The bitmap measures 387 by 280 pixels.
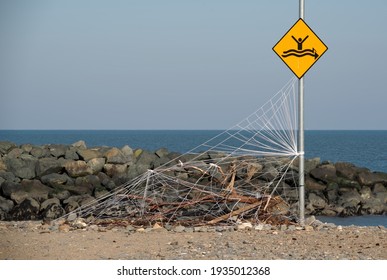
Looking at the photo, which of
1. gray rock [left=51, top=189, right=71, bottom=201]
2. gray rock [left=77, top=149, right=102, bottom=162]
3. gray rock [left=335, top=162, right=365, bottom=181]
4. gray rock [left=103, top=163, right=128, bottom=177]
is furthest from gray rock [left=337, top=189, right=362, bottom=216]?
gray rock [left=51, top=189, right=71, bottom=201]

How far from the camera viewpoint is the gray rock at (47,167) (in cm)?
2083

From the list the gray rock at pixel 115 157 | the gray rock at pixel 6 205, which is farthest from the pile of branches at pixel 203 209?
the gray rock at pixel 115 157

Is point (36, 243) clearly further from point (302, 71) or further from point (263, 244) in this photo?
point (302, 71)

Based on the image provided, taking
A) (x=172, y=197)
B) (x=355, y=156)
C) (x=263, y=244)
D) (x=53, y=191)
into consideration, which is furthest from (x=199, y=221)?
(x=355, y=156)

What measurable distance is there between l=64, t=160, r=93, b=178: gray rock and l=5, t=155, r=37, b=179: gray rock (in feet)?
3.05

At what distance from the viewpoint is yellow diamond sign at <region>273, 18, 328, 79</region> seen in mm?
12891

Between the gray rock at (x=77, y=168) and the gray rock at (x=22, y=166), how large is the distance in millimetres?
928

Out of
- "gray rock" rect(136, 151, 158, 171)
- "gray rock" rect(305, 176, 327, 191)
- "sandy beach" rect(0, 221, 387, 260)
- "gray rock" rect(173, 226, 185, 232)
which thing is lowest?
"sandy beach" rect(0, 221, 387, 260)

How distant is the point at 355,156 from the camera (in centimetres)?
4869

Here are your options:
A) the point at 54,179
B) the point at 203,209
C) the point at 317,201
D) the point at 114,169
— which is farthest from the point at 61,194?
the point at 317,201

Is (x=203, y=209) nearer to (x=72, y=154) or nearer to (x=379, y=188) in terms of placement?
(x=72, y=154)

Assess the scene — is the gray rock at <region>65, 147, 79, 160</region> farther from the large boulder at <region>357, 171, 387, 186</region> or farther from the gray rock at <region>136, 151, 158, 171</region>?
the large boulder at <region>357, 171, 387, 186</region>

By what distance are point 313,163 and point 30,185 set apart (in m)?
8.41
